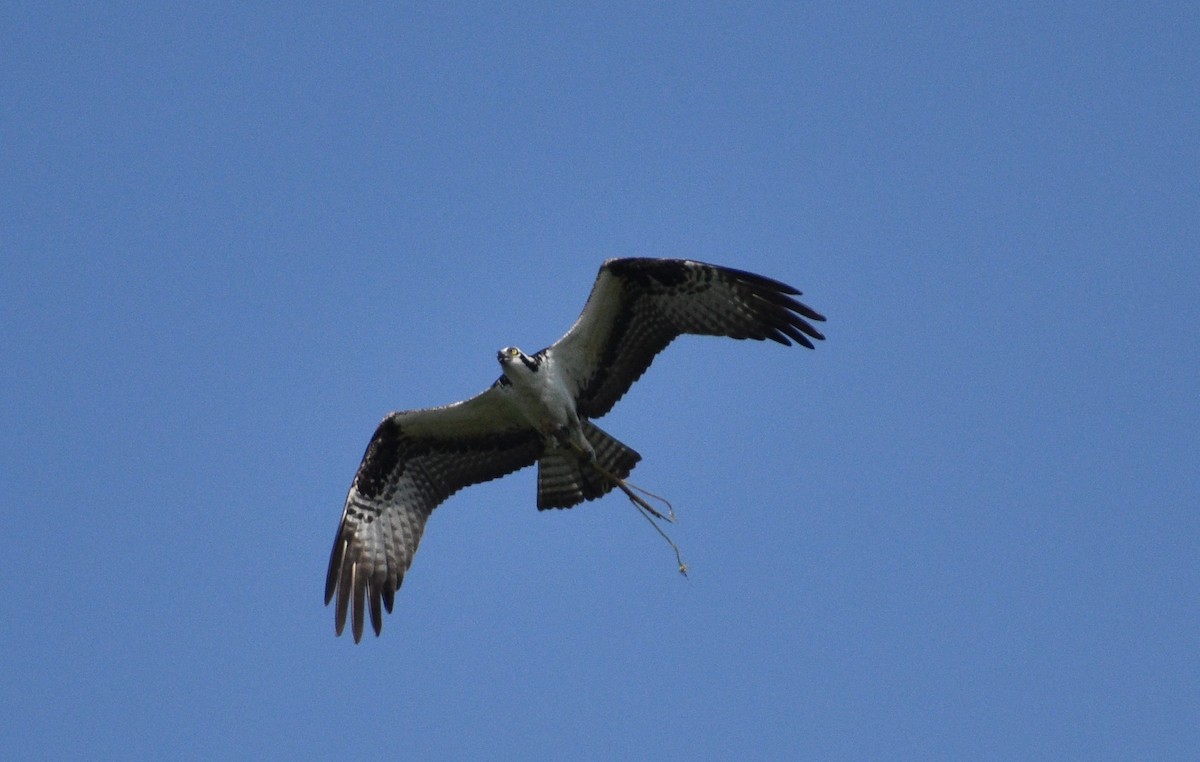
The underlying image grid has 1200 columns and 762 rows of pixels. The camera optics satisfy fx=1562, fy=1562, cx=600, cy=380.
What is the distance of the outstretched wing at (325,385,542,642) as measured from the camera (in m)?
14.6

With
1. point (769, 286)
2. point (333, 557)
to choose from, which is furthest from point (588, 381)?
point (333, 557)

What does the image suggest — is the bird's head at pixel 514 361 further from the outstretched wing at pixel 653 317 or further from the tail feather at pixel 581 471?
the tail feather at pixel 581 471

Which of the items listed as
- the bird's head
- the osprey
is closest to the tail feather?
the osprey

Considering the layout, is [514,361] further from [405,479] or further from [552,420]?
[405,479]

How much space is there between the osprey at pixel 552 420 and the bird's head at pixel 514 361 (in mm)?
12

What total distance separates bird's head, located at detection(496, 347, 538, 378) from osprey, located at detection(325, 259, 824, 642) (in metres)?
0.01

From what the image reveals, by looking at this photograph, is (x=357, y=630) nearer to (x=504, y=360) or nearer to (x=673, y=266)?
(x=504, y=360)

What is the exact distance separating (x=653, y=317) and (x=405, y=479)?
116 inches

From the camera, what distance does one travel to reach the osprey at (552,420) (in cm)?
1392

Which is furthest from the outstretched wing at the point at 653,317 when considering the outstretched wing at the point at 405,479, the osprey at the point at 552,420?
the outstretched wing at the point at 405,479

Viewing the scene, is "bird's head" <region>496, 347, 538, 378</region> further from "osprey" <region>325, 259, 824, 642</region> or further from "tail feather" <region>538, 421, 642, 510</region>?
"tail feather" <region>538, 421, 642, 510</region>

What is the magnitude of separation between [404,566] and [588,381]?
2.50 meters

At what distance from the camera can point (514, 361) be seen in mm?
13906

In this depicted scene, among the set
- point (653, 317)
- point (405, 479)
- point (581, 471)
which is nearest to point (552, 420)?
point (581, 471)
